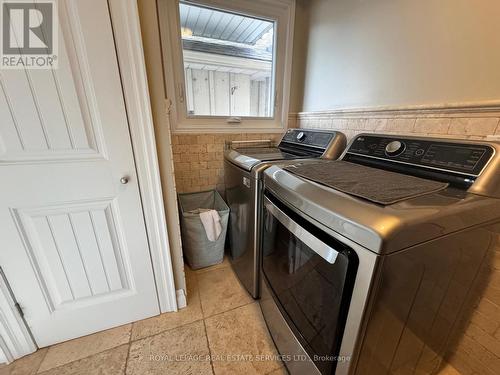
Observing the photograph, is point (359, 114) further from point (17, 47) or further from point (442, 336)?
point (17, 47)

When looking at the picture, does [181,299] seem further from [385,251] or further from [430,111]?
[430,111]

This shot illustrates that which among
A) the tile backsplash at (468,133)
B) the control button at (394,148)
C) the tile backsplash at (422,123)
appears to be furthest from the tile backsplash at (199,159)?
the control button at (394,148)

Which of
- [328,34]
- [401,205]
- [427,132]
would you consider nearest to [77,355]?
[401,205]

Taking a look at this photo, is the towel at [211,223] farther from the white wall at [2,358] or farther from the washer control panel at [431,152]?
the white wall at [2,358]

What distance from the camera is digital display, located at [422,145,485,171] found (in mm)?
750

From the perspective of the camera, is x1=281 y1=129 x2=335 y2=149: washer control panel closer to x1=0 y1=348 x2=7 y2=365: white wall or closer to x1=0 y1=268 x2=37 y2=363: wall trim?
x1=0 y1=268 x2=37 y2=363: wall trim

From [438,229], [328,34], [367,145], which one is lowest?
[438,229]

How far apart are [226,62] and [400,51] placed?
1321 mm

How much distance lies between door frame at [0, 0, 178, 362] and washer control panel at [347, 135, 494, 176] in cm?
111

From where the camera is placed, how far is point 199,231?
162 centimetres

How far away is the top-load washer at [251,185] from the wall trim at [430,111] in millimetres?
221

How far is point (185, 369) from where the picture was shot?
1074mm

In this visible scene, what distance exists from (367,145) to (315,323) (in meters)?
0.89

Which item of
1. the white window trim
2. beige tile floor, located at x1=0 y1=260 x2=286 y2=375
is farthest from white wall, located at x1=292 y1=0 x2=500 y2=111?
beige tile floor, located at x1=0 y1=260 x2=286 y2=375
